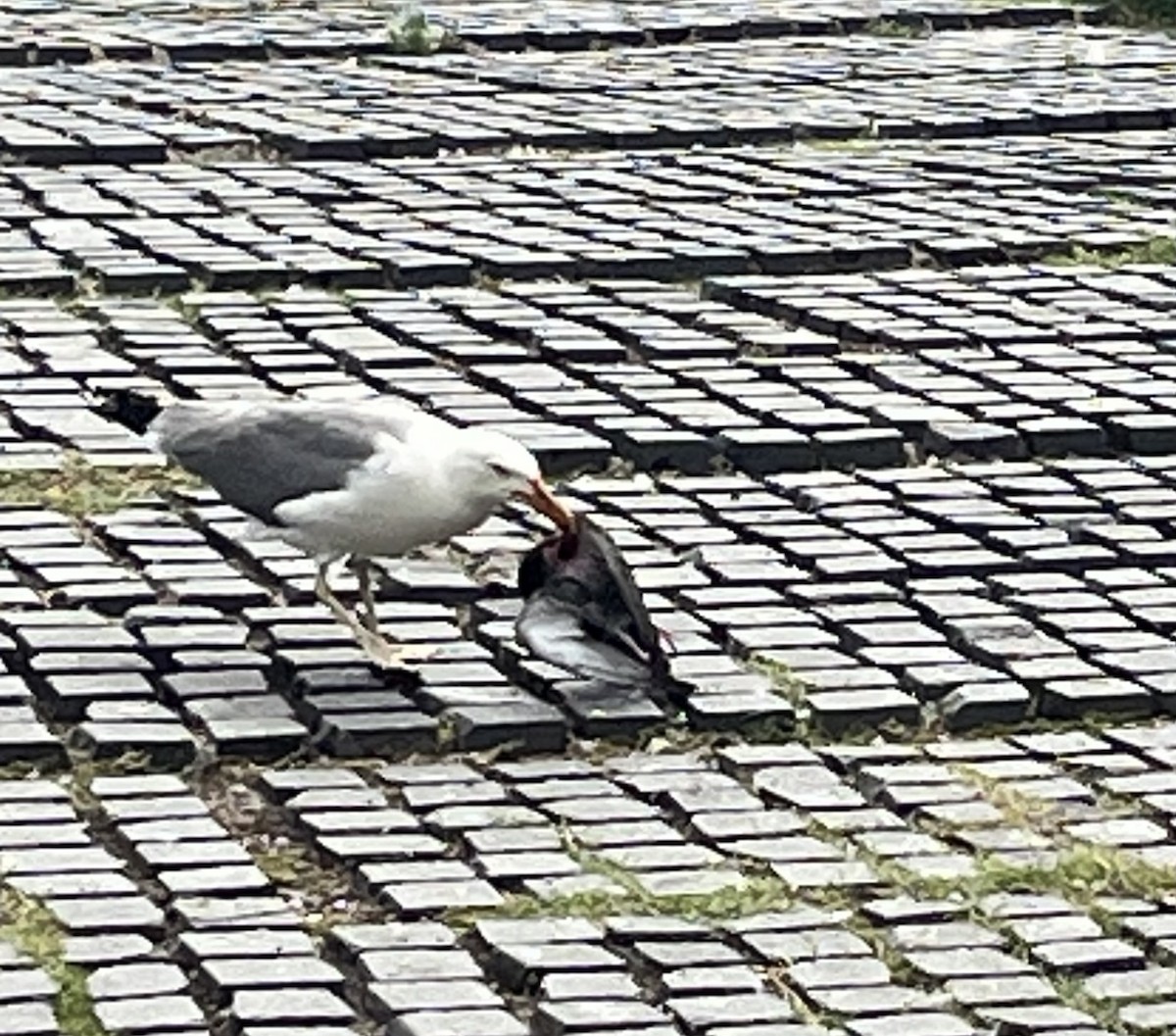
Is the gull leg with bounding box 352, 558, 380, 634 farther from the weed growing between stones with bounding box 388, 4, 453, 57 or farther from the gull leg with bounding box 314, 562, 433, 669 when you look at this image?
the weed growing between stones with bounding box 388, 4, 453, 57

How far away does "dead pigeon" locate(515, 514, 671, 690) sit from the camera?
7.70 m

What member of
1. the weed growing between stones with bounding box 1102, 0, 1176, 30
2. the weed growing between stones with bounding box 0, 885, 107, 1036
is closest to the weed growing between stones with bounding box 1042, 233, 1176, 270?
the weed growing between stones with bounding box 1102, 0, 1176, 30

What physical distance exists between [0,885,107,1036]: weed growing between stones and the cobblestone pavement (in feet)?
0.03

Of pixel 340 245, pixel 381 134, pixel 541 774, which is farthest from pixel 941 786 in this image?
pixel 381 134

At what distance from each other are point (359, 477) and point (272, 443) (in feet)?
1.05

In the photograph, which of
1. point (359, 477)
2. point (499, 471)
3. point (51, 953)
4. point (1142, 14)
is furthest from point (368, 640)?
point (1142, 14)

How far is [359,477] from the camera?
302 inches

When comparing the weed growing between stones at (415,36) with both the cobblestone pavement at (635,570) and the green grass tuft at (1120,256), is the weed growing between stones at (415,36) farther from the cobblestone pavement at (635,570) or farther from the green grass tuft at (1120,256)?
the green grass tuft at (1120,256)

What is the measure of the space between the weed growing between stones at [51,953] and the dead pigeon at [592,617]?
164 cm

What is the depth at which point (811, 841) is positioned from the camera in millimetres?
6832

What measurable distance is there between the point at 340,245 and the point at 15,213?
1.20 metres

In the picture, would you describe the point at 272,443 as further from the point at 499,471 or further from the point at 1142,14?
the point at 1142,14

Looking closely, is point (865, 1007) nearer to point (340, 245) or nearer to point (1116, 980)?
point (1116, 980)

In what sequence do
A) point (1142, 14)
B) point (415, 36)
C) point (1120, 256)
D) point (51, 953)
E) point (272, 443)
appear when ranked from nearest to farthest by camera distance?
point (51, 953)
point (272, 443)
point (1120, 256)
point (415, 36)
point (1142, 14)
